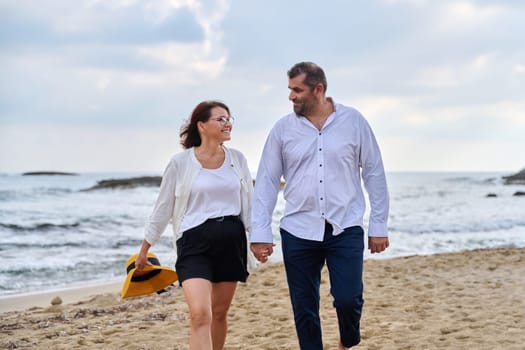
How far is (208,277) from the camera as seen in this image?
4.12 meters

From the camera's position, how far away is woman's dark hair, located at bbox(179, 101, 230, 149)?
446 centimetres

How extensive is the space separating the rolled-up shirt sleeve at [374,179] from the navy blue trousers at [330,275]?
135 mm

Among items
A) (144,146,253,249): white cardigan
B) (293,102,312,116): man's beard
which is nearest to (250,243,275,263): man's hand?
(144,146,253,249): white cardigan

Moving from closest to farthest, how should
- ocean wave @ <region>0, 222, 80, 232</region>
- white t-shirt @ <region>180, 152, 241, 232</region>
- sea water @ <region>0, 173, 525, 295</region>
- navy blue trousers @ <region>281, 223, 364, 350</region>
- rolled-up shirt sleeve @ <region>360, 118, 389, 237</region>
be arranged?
navy blue trousers @ <region>281, 223, 364, 350</region> → rolled-up shirt sleeve @ <region>360, 118, 389, 237</region> → white t-shirt @ <region>180, 152, 241, 232</region> → sea water @ <region>0, 173, 525, 295</region> → ocean wave @ <region>0, 222, 80, 232</region>

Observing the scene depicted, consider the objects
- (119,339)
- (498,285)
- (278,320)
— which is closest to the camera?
(119,339)

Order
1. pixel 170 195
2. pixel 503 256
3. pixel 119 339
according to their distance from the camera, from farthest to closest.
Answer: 1. pixel 503 256
2. pixel 119 339
3. pixel 170 195

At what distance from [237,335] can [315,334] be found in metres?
2.46

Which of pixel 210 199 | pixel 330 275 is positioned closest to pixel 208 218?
pixel 210 199

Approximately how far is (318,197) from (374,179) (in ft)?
1.28

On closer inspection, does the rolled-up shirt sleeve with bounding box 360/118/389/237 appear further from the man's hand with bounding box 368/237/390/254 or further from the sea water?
the sea water

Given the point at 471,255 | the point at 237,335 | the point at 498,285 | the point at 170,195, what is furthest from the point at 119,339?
the point at 471,255

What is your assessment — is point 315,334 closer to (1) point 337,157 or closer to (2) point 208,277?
(2) point 208,277

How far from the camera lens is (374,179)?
410 centimetres

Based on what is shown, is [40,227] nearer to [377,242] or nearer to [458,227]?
[458,227]
